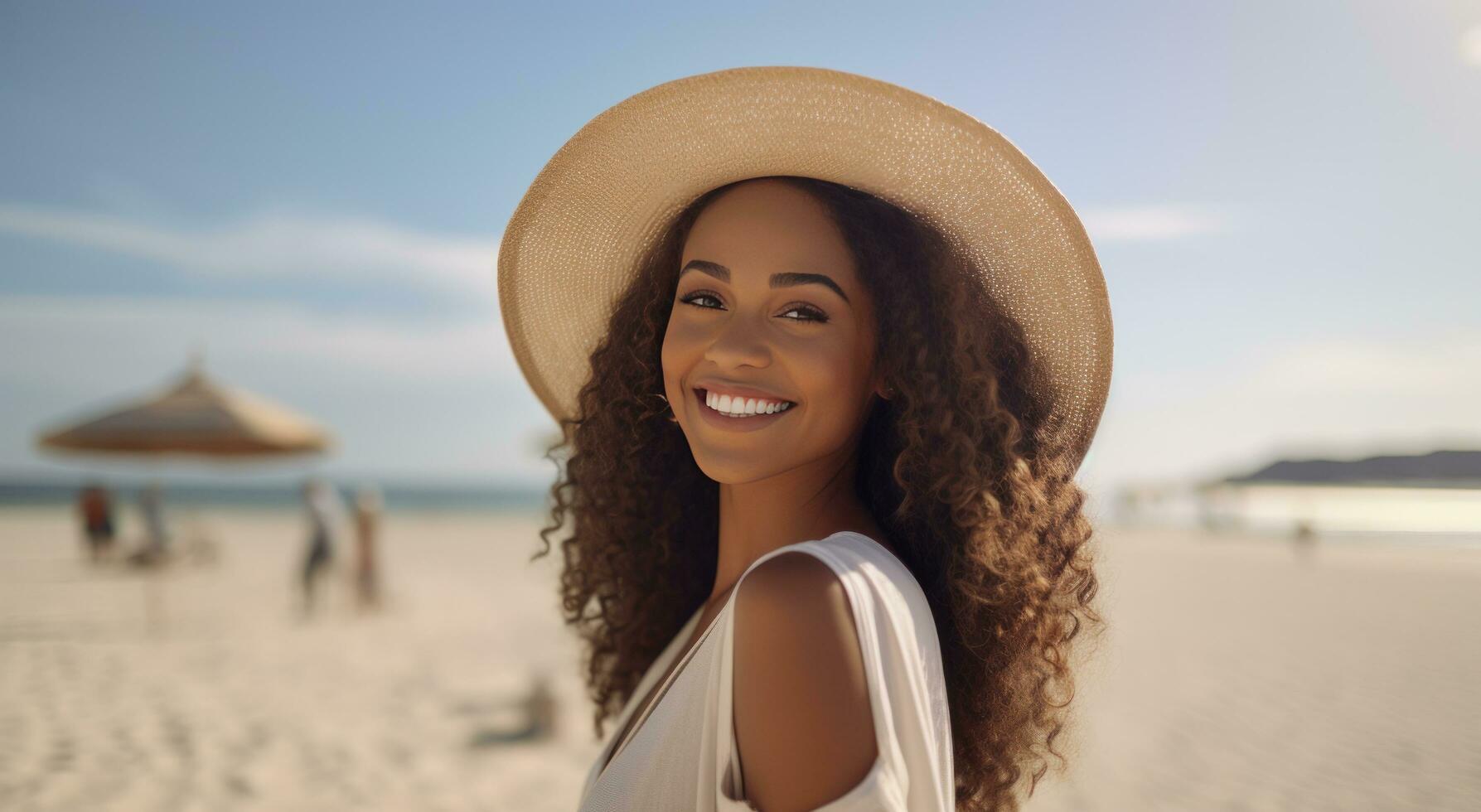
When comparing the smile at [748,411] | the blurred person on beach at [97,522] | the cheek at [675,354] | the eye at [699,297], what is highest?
the eye at [699,297]

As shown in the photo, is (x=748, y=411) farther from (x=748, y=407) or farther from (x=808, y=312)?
(x=808, y=312)

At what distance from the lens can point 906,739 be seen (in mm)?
1233

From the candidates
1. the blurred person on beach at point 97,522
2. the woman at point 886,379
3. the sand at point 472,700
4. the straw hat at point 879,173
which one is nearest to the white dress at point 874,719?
the woman at point 886,379

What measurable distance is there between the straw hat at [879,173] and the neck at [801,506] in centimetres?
42

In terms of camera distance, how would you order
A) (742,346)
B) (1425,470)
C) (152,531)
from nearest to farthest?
(742,346)
(1425,470)
(152,531)

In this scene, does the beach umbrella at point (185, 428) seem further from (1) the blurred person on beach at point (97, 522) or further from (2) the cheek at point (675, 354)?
(2) the cheek at point (675, 354)

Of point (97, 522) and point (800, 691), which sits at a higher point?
point (800, 691)

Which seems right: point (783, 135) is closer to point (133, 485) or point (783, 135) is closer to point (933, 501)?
point (933, 501)

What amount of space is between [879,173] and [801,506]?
655mm

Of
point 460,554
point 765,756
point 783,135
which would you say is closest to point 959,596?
point 765,756

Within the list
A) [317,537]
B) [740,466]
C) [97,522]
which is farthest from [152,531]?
[740,466]

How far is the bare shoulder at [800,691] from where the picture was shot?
1.17 metres

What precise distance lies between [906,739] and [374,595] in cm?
1265

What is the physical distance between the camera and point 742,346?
5.22 ft
